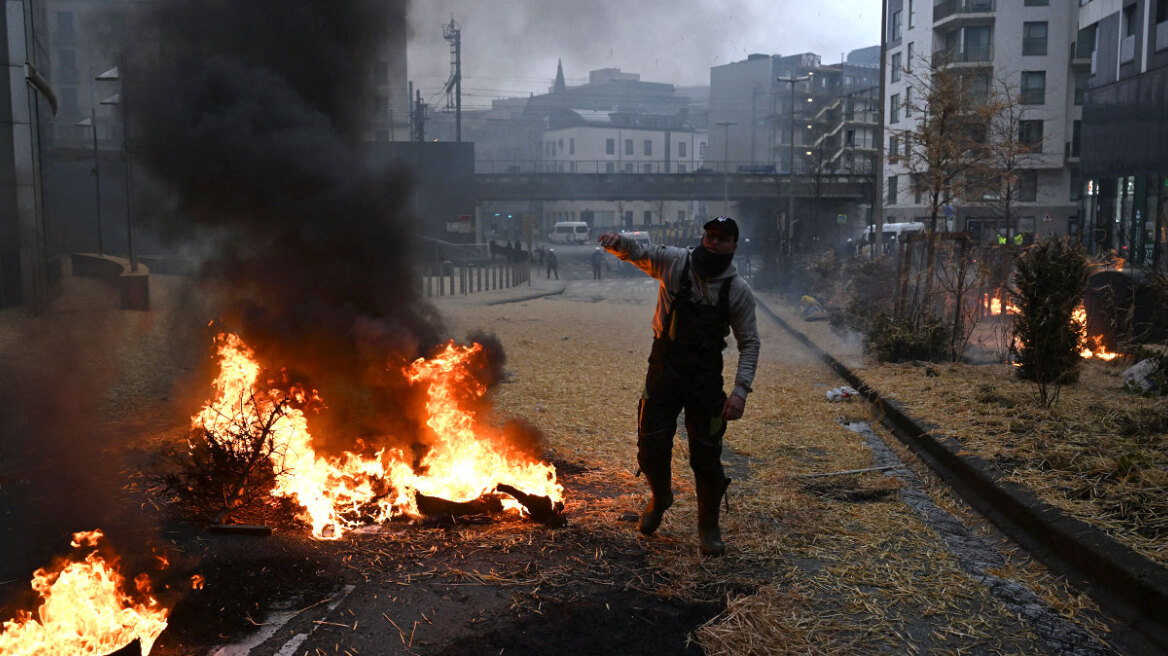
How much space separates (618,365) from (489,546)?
7.53 meters

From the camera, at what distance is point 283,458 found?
5.73m

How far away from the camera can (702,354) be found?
16.7 feet

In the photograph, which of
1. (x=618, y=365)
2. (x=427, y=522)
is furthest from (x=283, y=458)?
(x=618, y=365)

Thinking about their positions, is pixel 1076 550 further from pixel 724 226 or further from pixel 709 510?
pixel 724 226

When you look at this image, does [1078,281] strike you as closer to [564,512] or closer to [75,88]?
→ [564,512]

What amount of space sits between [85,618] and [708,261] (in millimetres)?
3449

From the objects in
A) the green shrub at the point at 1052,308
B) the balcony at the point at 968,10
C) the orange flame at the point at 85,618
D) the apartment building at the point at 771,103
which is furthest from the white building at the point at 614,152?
the orange flame at the point at 85,618

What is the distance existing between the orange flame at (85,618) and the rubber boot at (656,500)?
2.59 m

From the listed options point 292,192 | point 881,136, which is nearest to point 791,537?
point 292,192

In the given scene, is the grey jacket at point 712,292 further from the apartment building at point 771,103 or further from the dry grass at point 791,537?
the apartment building at point 771,103

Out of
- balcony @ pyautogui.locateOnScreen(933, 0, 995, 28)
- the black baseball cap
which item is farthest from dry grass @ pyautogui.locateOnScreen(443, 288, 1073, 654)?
balcony @ pyautogui.locateOnScreen(933, 0, 995, 28)

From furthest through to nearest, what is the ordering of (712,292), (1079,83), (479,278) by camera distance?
(1079,83) → (479,278) → (712,292)

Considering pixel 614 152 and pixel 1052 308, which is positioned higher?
pixel 614 152

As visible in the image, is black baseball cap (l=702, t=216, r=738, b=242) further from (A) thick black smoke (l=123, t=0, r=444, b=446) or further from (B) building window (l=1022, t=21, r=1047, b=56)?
(B) building window (l=1022, t=21, r=1047, b=56)
